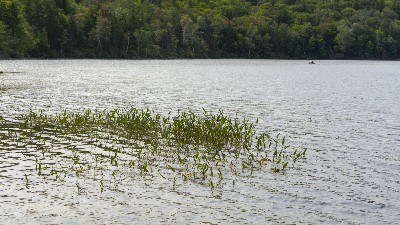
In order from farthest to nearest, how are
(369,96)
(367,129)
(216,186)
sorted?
(369,96) → (367,129) → (216,186)

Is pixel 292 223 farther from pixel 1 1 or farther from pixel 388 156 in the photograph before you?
pixel 1 1

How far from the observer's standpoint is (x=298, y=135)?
37656mm

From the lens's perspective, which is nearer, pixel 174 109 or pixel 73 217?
pixel 73 217

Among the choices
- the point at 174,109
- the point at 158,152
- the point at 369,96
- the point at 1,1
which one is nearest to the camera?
the point at 158,152

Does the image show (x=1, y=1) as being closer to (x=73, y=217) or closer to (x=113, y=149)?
(x=113, y=149)

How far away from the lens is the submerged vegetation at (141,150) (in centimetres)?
2511

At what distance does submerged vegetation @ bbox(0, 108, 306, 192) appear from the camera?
25.1 meters

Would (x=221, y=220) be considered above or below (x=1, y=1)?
below

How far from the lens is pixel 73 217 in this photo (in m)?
18.4

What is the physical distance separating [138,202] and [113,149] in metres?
10.2

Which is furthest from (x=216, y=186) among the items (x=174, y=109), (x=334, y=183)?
(x=174, y=109)

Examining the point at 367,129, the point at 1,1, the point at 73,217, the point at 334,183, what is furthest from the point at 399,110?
the point at 1,1

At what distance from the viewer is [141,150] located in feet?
86.4

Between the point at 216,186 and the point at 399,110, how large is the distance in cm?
3849
